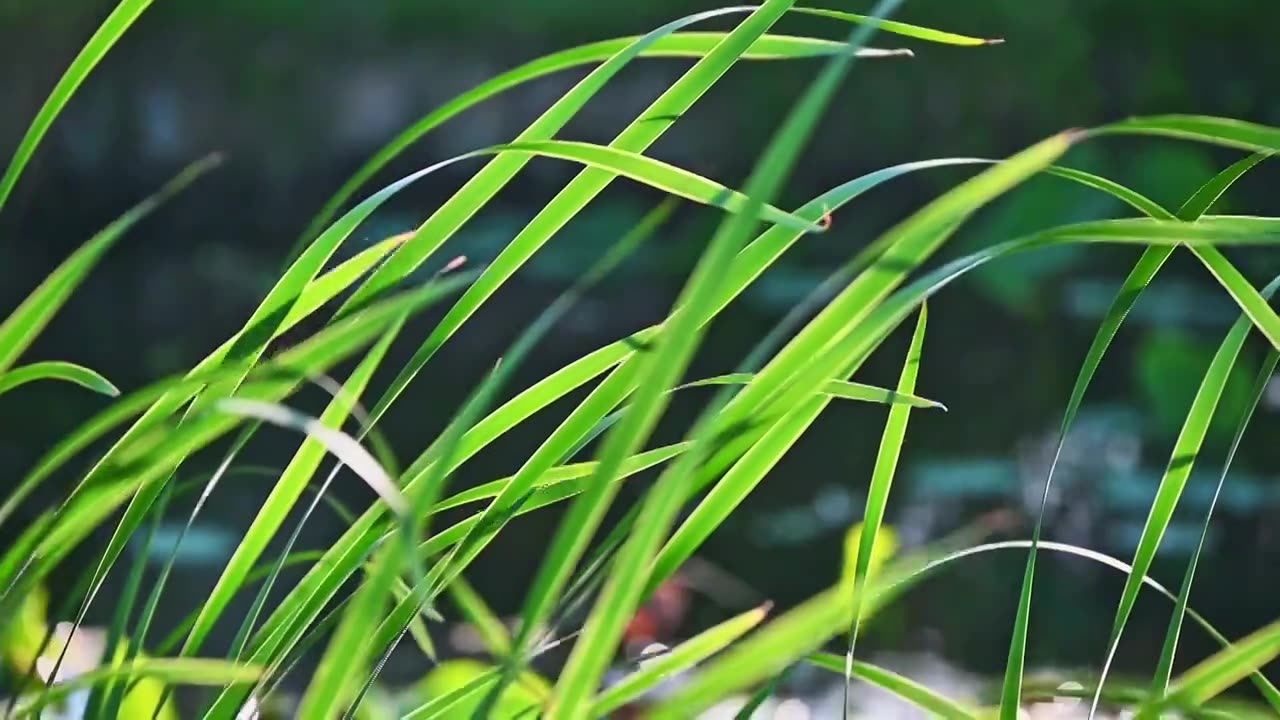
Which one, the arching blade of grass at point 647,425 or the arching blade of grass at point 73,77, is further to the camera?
the arching blade of grass at point 73,77

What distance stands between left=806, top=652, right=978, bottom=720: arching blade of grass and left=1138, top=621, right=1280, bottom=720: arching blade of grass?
0.04m

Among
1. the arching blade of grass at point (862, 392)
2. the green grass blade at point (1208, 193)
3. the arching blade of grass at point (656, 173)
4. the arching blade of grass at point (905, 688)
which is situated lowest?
the arching blade of grass at point (905, 688)

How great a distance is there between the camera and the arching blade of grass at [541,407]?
0.86ft

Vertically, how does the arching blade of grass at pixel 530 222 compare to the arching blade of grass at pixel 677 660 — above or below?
above

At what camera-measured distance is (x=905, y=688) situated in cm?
29

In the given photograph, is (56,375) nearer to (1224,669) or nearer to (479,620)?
(479,620)

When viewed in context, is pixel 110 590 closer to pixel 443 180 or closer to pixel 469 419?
pixel 443 180

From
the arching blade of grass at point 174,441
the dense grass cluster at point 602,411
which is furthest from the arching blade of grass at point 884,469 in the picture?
the arching blade of grass at point 174,441

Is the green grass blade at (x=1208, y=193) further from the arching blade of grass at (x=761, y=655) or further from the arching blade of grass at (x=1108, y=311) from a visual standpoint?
the arching blade of grass at (x=761, y=655)

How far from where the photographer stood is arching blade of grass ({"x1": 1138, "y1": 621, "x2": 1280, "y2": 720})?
230mm

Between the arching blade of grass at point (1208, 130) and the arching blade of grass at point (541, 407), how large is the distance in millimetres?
39

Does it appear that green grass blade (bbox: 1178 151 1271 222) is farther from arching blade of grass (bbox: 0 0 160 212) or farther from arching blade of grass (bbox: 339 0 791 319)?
arching blade of grass (bbox: 0 0 160 212)

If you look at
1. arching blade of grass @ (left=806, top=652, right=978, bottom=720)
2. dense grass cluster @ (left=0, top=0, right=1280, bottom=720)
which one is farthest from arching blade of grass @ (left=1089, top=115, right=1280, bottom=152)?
arching blade of grass @ (left=806, top=652, right=978, bottom=720)

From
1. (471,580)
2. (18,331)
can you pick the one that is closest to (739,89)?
(471,580)
